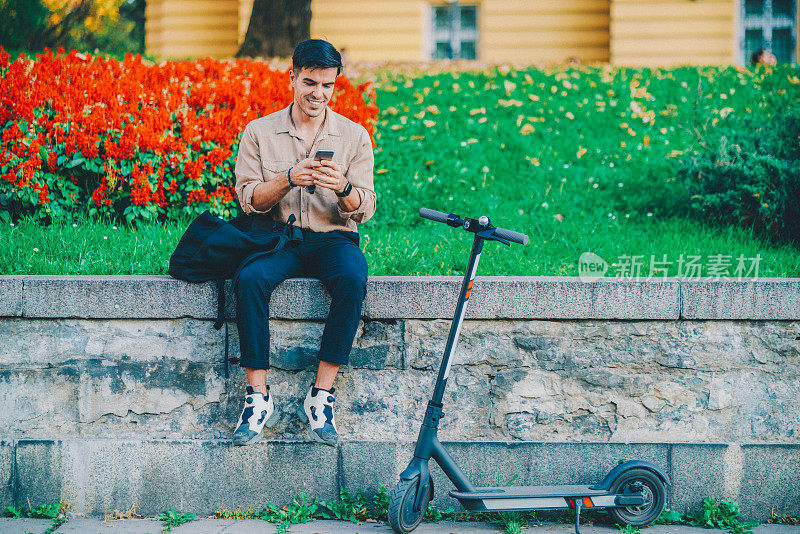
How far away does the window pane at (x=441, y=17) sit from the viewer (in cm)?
1456

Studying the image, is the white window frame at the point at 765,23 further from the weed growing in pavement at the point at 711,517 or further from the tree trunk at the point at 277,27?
the weed growing in pavement at the point at 711,517

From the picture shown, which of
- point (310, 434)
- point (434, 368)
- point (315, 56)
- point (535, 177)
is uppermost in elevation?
point (315, 56)

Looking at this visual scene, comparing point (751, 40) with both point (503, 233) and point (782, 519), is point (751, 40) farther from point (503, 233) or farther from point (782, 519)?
point (503, 233)

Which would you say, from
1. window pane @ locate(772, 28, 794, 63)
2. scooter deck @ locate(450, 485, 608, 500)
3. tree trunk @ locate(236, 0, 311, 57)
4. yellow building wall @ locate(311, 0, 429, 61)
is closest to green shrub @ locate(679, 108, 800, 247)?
scooter deck @ locate(450, 485, 608, 500)

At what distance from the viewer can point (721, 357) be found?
378 cm

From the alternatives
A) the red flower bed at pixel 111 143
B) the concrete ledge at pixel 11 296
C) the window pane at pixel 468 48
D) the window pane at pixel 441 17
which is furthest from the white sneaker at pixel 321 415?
the window pane at pixel 441 17

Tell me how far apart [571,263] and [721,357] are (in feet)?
3.63

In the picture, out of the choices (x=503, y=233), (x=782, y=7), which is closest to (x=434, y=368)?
Answer: (x=503, y=233)

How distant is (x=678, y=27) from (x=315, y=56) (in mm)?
11300

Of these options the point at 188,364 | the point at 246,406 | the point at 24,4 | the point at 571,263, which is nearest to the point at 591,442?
the point at 571,263

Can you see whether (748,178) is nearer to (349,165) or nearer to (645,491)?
(645,491)

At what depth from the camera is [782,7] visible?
546 inches

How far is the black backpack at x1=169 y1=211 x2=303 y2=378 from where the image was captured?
3605 mm

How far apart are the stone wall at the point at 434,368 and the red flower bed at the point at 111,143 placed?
1.47 metres
